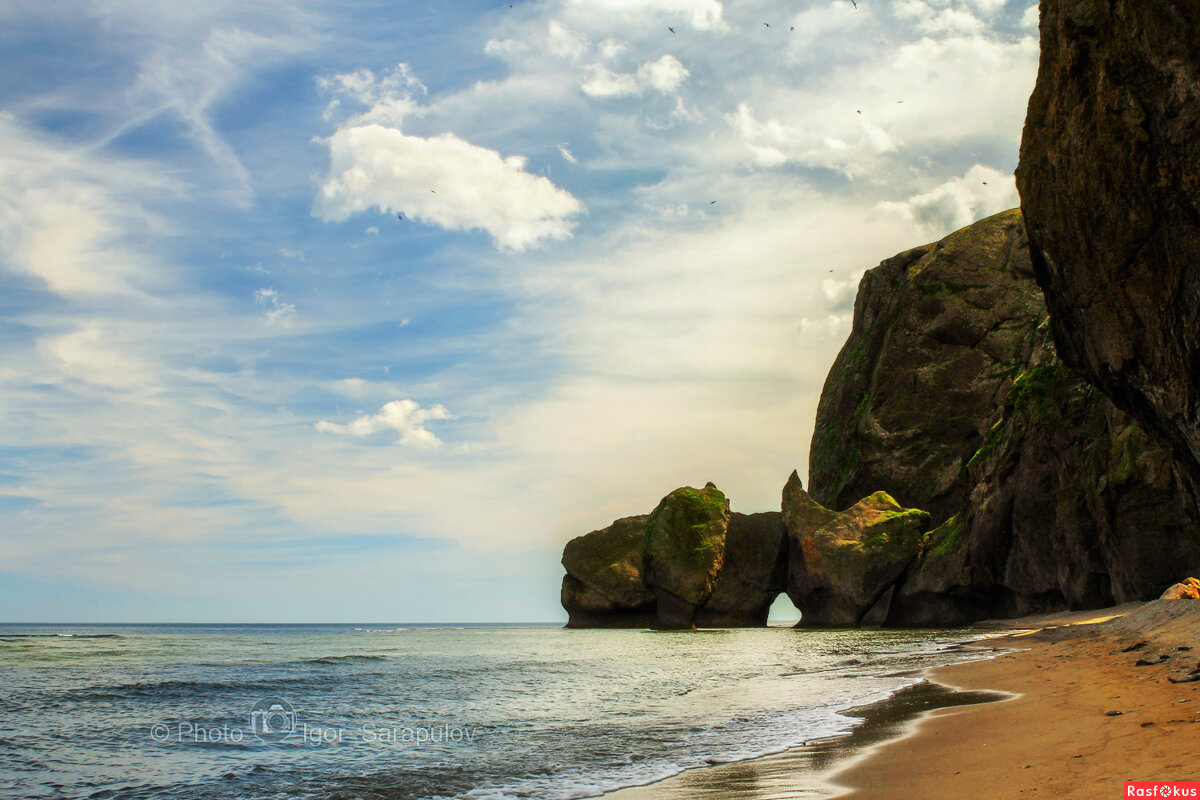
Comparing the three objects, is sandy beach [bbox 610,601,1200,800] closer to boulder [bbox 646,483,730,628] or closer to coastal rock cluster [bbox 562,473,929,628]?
coastal rock cluster [bbox 562,473,929,628]

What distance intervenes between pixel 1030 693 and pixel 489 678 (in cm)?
1404

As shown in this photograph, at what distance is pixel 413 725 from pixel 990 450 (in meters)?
42.0

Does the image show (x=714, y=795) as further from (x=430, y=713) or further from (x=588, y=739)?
(x=430, y=713)

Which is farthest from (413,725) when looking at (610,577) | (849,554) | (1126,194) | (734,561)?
(734,561)

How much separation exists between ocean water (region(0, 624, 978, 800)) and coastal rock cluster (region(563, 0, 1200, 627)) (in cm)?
1002

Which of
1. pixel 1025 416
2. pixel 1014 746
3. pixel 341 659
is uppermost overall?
pixel 1025 416

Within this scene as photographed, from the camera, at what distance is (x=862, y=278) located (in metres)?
82.3

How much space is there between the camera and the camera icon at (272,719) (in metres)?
11.9

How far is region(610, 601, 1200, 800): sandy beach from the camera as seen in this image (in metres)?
5.54

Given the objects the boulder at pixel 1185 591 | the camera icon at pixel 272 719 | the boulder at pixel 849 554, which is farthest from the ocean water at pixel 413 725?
the boulder at pixel 849 554

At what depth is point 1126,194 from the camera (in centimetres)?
1590

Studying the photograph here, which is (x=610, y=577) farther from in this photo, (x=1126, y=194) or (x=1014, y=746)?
(x=1014, y=746)

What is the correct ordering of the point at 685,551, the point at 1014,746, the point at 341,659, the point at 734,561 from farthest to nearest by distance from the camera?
1. the point at 734,561
2. the point at 685,551
3. the point at 341,659
4. the point at 1014,746

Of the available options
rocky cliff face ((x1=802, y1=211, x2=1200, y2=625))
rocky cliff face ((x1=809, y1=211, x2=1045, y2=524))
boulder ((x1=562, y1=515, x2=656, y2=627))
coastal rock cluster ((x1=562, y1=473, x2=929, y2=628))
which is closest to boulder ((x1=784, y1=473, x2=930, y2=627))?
coastal rock cluster ((x1=562, y1=473, x2=929, y2=628))
